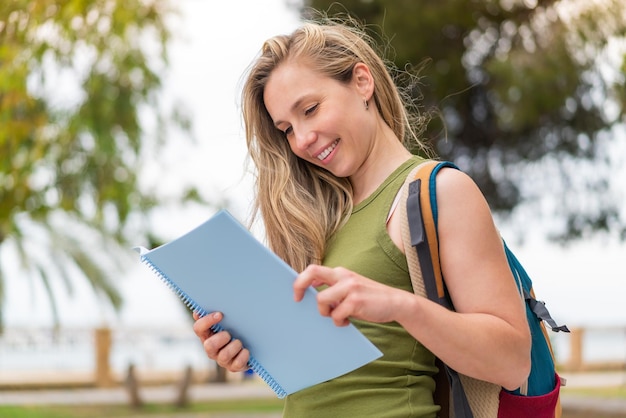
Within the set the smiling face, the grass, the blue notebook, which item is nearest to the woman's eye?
the smiling face

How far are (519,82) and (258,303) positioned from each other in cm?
758

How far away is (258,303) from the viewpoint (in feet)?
4.25

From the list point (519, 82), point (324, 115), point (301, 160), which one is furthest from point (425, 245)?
point (519, 82)

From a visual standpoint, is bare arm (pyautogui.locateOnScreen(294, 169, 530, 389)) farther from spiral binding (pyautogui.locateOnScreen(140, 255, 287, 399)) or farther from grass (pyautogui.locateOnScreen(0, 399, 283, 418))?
grass (pyautogui.locateOnScreen(0, 399, 283, 418))

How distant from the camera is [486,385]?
1383mm

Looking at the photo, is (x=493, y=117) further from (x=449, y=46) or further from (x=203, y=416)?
(x=203, y=416)

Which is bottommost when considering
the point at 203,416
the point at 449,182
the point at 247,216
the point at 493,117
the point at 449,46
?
the point at 203,416

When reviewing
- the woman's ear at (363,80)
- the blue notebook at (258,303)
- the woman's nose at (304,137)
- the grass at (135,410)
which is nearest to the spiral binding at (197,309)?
the blue notebook at (258,303)

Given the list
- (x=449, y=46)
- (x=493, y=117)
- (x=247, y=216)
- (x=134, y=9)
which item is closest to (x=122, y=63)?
(x=134, y=9)

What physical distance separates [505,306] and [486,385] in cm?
16

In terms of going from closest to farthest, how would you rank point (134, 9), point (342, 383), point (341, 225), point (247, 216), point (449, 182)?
point (449, 182) < point (342, 383) < point (341, 225) < point (247, 216) < point (134, 9)

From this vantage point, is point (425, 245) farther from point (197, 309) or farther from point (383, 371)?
point (197, 309)

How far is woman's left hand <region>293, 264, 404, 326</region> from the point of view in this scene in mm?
1116

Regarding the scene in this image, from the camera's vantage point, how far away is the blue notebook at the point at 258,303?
121cm
